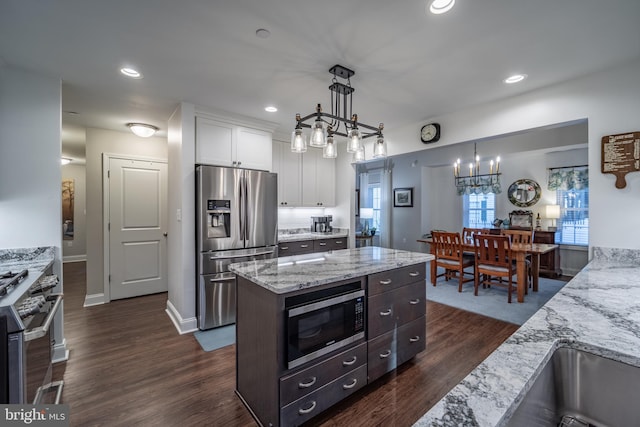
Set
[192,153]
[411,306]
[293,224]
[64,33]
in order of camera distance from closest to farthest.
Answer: [64,33], [411,306], [192,153], [293,224]

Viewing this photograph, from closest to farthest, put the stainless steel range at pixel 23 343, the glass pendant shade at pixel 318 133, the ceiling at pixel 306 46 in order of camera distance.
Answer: the stainless steel range at pixel 23 343 → the ceiling at pixel 306 46 → the glass pendant shade at pixel 318 133

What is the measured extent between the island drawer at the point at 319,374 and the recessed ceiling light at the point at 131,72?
8.92ft

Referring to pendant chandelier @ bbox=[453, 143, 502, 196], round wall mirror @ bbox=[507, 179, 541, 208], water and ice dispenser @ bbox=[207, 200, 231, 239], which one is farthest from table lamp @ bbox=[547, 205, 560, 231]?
water and ice dispenser @ bbox=[207, 200, 231, 239]

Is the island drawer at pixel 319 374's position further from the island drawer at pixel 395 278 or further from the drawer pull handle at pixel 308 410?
the island drawer at pixel 395 278

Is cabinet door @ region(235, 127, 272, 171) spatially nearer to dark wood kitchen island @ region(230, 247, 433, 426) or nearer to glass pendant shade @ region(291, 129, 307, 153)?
glass pendant shade @ region(291, 129, 307, 153)

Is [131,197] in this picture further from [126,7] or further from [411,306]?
[411,306]

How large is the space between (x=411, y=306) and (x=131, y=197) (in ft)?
13.9

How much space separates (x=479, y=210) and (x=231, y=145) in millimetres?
6255

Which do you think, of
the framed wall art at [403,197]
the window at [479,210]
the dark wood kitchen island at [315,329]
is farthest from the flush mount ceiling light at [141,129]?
the window at [479,210]

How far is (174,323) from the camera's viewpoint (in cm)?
333

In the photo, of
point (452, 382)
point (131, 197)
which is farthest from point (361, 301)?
point (131, 197)

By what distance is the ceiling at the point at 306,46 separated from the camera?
1.72 meters

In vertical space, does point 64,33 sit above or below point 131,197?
above

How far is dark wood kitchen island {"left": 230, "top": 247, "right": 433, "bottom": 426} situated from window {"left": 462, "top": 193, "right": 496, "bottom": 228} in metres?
5.64
